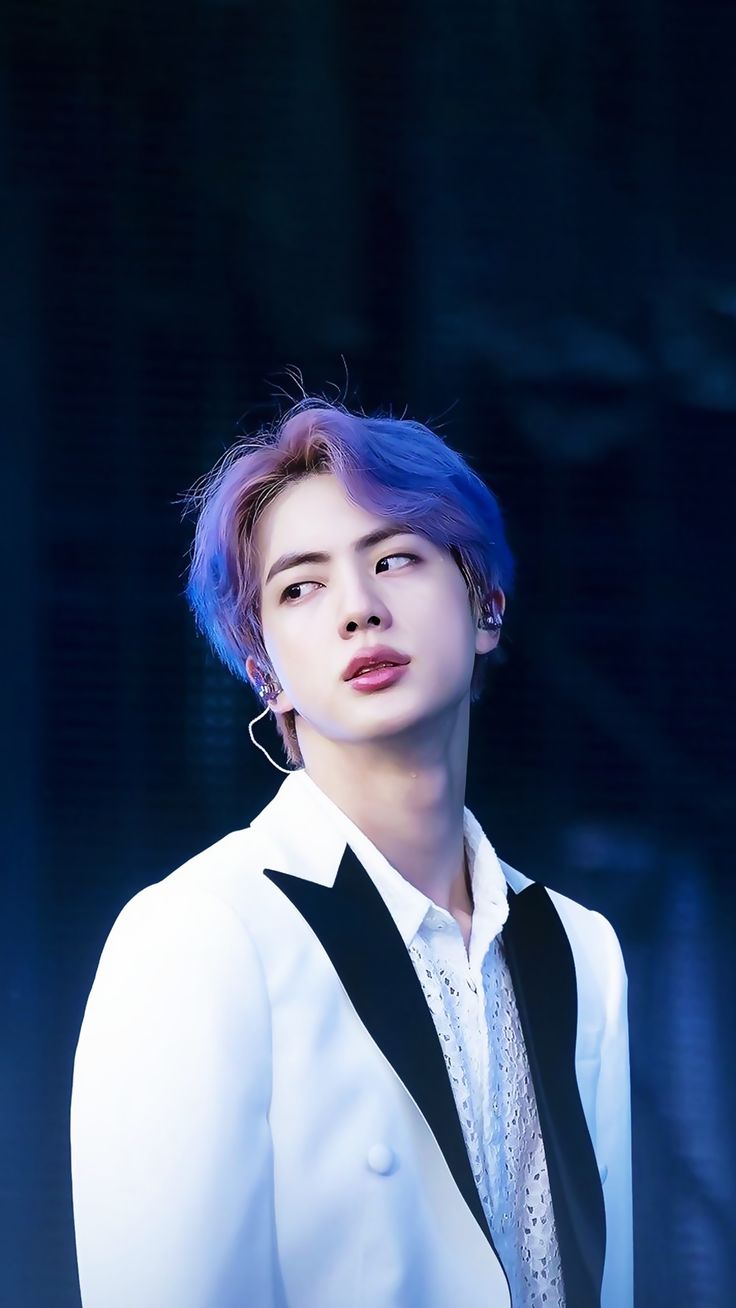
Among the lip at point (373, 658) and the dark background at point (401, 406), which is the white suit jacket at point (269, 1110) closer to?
the lip at point (373, 658)

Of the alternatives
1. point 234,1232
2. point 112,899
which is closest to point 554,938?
point 234,1232

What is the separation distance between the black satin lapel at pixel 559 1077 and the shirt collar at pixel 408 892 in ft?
0.13

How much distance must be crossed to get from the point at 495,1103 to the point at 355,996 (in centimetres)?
22

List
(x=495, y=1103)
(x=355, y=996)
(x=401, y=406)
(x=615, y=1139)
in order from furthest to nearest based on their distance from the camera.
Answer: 1. (x=401, y=406)
2. (x=615, y=1139)
3. (x=495, y=1103)
4. (x=355, y=996)

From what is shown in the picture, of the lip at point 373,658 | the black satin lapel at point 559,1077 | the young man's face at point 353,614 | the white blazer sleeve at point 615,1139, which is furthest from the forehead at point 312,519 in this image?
the white blazer sleeve at point 615,1139

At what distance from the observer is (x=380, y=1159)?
3.90ft

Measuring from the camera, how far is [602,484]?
78.3 inches

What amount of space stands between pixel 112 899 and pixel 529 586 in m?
0.76

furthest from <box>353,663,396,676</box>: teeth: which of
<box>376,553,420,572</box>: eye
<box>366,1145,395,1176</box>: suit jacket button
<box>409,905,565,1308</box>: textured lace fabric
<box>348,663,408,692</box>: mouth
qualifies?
<box>366,1145,395,1176</box>: suit jacket button

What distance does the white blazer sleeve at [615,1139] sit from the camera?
57.4 inches

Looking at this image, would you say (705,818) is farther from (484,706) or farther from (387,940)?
(387,940)

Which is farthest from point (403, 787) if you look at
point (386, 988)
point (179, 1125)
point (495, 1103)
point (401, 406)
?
point (401, 406)

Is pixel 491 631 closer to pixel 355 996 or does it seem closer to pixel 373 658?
pixel 373 658

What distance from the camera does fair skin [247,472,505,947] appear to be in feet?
4.50
